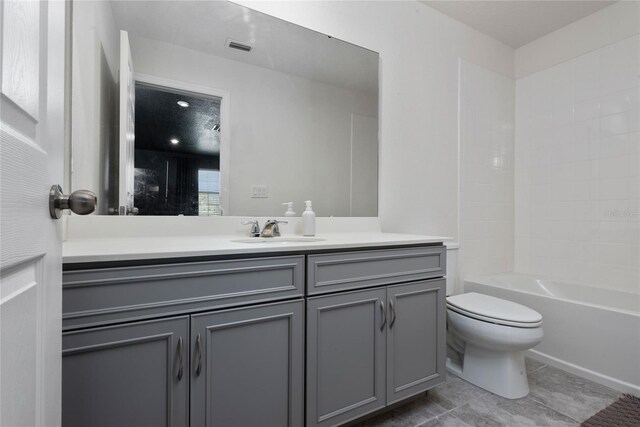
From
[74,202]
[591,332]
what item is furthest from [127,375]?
[591,332]

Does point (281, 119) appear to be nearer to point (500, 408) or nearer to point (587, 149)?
point (500, 408)

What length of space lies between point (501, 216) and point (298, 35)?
2222 millimetres

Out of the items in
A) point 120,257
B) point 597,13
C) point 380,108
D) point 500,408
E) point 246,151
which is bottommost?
point 500,408

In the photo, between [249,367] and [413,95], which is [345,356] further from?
[413,95]

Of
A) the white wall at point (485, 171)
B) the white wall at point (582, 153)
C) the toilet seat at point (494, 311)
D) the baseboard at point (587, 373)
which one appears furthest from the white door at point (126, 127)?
the white wall at point (582, 153)

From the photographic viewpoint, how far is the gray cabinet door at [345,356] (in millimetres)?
1199

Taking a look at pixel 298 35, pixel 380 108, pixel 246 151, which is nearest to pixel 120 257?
pixel 246 151

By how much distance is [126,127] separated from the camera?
136 centimetres

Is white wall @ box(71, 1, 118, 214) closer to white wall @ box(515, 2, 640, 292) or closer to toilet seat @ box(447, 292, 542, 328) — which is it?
→ toilet seat @ box(447, 292, 542, 328)

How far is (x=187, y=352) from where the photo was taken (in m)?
0.96

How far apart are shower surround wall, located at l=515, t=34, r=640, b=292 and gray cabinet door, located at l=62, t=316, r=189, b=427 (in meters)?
2.82

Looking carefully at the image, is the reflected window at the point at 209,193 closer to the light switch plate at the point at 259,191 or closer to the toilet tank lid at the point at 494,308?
the light switch plate at the point at 259,191

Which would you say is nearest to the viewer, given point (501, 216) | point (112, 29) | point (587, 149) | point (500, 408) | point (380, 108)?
point (112, 29)

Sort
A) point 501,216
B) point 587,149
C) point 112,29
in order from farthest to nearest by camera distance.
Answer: point 501,216, point 587,149, point 112,29
